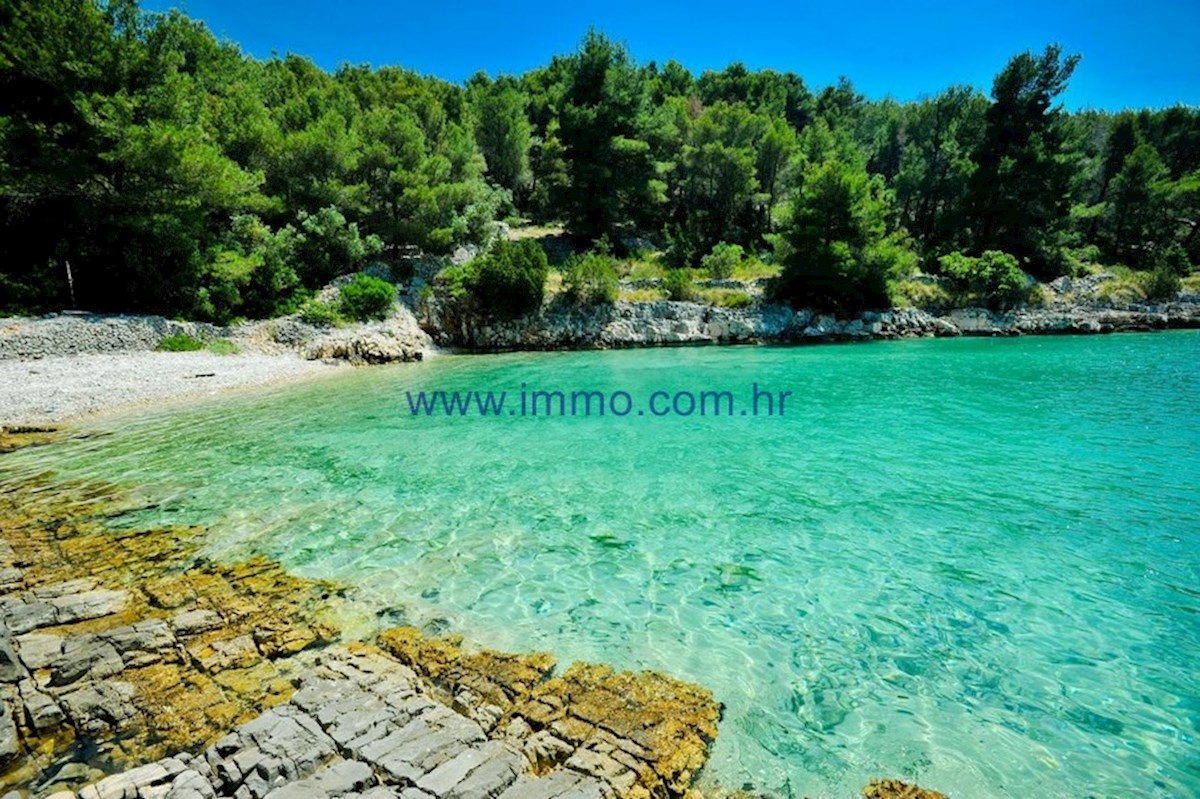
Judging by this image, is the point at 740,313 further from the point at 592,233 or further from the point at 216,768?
the point at 216,768

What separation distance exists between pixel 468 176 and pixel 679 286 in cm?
1705

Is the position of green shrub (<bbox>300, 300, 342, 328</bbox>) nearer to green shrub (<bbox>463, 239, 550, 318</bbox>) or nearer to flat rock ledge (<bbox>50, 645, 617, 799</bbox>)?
green shrub (<bbox>463, 239, 550, 318</bbox>)

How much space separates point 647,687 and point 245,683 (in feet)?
10.4

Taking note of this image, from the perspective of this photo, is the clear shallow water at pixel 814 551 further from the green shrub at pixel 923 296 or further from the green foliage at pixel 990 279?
the green foliage at pixel 990 279

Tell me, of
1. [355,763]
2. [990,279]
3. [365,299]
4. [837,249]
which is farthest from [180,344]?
[990,279]

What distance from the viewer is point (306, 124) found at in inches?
1251

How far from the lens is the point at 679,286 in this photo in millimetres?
31547

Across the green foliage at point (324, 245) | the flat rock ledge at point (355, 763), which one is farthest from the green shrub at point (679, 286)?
the flat rock ledge at point (355, 763)

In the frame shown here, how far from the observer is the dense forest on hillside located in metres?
21.0

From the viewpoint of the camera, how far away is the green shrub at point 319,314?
1017 inches

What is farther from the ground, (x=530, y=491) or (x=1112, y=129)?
Answer: (x=1112, y=129)

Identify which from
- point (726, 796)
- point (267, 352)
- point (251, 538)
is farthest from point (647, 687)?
point (267, 352)

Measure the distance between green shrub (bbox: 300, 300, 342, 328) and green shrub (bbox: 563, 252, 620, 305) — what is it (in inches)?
480

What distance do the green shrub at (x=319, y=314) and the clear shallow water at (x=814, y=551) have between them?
1262 cm
